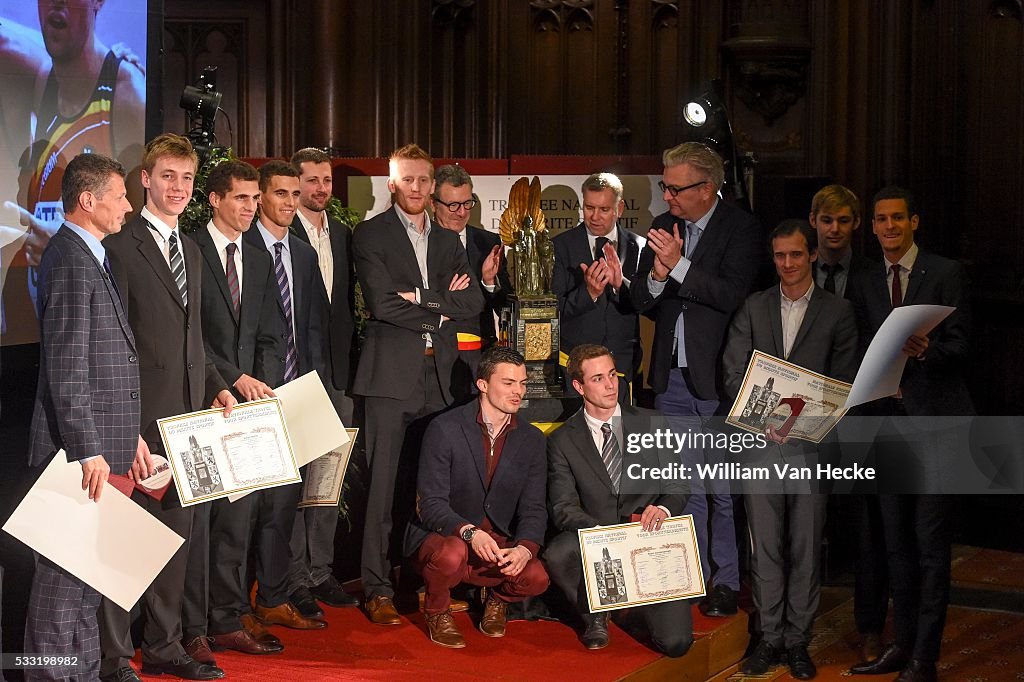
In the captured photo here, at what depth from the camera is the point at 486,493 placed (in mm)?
4977

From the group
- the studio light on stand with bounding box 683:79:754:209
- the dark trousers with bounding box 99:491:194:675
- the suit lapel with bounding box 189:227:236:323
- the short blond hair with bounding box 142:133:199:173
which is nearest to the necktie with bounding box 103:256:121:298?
the short blond hair with bounding box 142:133:199:173

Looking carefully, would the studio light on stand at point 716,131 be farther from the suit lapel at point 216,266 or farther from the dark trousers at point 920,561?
the suit lapel at point 216,266

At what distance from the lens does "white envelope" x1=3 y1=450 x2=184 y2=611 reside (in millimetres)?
3939

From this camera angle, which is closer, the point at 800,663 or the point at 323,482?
the point at 800,663

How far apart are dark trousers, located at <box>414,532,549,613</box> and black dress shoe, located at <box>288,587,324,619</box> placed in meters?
0.43

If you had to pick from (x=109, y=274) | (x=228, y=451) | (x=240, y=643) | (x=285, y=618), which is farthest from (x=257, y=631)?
(x=109, y=274)

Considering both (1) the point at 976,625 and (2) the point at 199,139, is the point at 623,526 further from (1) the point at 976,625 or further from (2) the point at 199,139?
(2) the point at 199,139

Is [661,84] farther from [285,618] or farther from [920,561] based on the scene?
[285,618]

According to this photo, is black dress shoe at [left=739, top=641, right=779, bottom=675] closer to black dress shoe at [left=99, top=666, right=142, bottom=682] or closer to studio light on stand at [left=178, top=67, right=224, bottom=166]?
black dress shoe at [left=99, top=666, right=142, bottom=682]

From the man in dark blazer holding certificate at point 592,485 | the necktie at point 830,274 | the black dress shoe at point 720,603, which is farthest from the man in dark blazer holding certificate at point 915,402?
the man in dark blazer holding certificate at point 592,485

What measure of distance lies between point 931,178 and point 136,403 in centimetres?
466

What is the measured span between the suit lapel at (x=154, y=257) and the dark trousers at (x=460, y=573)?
4.19ft

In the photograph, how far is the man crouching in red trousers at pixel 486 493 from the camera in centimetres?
486

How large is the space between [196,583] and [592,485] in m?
1.46
